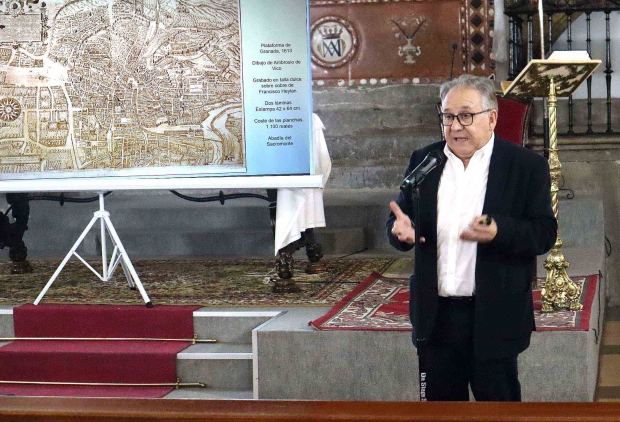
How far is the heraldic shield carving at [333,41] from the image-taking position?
8.83 m

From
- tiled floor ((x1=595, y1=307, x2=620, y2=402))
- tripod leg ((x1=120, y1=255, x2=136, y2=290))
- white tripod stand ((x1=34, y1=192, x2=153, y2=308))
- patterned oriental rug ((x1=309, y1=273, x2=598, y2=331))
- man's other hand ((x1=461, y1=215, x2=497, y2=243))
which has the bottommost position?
tiled floor ((x1=595, y1=307, x2=620, y2=402))

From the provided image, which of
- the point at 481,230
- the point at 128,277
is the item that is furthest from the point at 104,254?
the point at 481,230

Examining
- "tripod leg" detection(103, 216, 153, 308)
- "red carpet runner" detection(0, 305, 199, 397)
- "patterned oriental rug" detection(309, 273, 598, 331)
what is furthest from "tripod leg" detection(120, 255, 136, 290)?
"patterned oriental rug" detection(309, 273, 598, 331)

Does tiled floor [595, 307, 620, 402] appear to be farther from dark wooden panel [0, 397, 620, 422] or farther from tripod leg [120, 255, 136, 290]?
dark wooden panel [0, 397, 620, 422]

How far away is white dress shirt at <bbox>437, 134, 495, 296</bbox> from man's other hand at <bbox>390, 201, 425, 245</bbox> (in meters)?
0.17

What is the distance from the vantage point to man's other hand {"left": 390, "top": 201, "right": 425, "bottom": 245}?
2.65 metres

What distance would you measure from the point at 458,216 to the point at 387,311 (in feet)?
6.65

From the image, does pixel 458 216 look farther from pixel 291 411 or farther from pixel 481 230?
pixel 291 411

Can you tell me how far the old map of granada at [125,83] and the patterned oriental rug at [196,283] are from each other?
0.75 metres

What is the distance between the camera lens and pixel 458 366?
9.48 ft

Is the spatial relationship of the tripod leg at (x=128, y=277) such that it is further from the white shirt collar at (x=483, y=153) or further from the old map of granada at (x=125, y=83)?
the white shirt collar at (x=483, y=153)

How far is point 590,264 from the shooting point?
595cm

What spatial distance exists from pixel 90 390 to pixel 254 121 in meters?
1.61

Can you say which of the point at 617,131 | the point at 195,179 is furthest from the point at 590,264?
the point at 195,179
